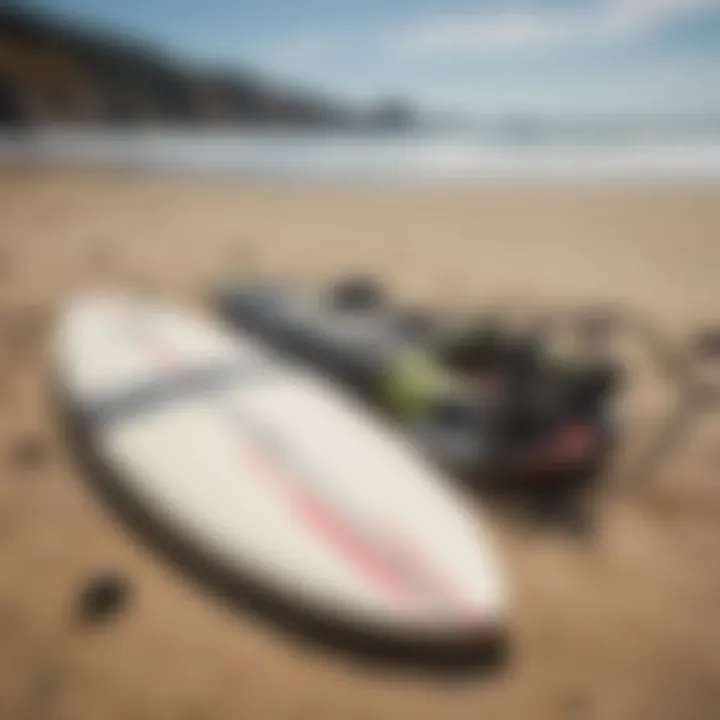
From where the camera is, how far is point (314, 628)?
1.09m

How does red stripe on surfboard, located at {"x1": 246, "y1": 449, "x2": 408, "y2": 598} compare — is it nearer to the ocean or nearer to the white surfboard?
the white surfboard

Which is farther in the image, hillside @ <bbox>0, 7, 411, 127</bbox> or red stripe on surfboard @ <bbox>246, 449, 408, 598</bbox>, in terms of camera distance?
hillside @ <bbox>0, 7, 411, 127</bbox>

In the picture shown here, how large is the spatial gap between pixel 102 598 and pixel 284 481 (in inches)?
13.3

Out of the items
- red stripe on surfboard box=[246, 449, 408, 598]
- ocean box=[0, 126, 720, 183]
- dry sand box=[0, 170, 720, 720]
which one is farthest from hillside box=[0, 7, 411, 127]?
red stripe on surfboard box=[246, 449, 408, 598]

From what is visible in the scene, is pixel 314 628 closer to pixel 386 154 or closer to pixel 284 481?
pixel 284 481

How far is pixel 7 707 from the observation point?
991mm

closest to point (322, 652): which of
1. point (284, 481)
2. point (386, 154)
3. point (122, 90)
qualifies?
point (284, 481)

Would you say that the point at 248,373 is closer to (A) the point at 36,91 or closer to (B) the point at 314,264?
(B) the point at 314,264

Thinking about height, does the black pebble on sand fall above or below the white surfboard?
below

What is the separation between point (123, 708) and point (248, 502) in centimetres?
36

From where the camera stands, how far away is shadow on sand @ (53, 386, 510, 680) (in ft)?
3.42

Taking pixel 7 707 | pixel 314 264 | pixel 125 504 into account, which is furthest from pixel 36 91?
pixel 7 707

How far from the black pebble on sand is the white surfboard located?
Result: 0.39ft

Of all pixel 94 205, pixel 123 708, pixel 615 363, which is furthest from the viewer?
pixel 94 205
